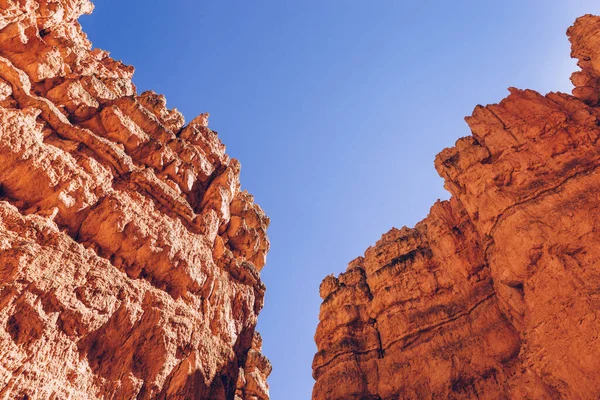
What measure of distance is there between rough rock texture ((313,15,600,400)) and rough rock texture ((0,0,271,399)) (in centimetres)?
1420

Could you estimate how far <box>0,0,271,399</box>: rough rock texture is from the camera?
16750 millimetres

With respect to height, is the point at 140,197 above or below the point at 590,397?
above

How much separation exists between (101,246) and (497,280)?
27.8 meters

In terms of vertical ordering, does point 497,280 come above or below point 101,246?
above

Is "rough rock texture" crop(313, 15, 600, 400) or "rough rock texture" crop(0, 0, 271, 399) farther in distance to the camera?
"rough rock texture" crop(313, 15, 600, 400)

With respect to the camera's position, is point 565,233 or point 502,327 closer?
point 565,233

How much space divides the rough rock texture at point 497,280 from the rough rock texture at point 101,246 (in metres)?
14.2

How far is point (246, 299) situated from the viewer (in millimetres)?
31266

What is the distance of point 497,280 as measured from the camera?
98.6 feet

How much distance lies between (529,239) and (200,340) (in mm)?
23381

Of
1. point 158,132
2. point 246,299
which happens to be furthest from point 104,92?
point 246,299

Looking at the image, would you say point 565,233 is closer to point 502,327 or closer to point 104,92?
point 502,327

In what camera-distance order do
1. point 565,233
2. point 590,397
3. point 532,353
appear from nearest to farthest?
point 590,397 → point 532,353 → point 565,233

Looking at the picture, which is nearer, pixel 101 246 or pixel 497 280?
pixel 101 246
